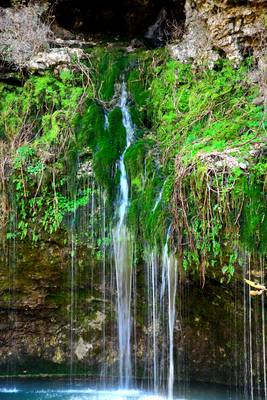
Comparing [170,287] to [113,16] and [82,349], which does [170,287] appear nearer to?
[82,349]

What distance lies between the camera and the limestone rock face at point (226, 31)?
7.36 meters

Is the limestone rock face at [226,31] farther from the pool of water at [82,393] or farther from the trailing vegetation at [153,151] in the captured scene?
the pool of water at [82,393]

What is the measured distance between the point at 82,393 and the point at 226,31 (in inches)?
264

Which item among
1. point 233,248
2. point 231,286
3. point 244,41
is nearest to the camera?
point 233,248

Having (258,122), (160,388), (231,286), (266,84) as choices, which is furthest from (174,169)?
(160,388)

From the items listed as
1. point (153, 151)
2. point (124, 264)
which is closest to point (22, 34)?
point (153, 151)

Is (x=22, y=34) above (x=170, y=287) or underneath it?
above

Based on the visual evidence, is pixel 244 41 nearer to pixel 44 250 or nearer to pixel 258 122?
pixel 258 122

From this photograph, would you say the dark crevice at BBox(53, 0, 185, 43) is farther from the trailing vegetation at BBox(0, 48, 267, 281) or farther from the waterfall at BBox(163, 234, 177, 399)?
the waterfall at BBox(163, 234, 177, 399)

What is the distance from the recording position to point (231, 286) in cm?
593

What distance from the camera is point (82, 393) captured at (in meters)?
6.96

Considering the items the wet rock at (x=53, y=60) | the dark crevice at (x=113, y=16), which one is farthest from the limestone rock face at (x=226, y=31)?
the dark crevice at (x=113, y=16)

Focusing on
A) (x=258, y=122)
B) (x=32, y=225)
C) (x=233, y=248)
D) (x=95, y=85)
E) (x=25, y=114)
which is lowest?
(x=233, y=248)

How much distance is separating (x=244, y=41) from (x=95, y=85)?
2.79m
